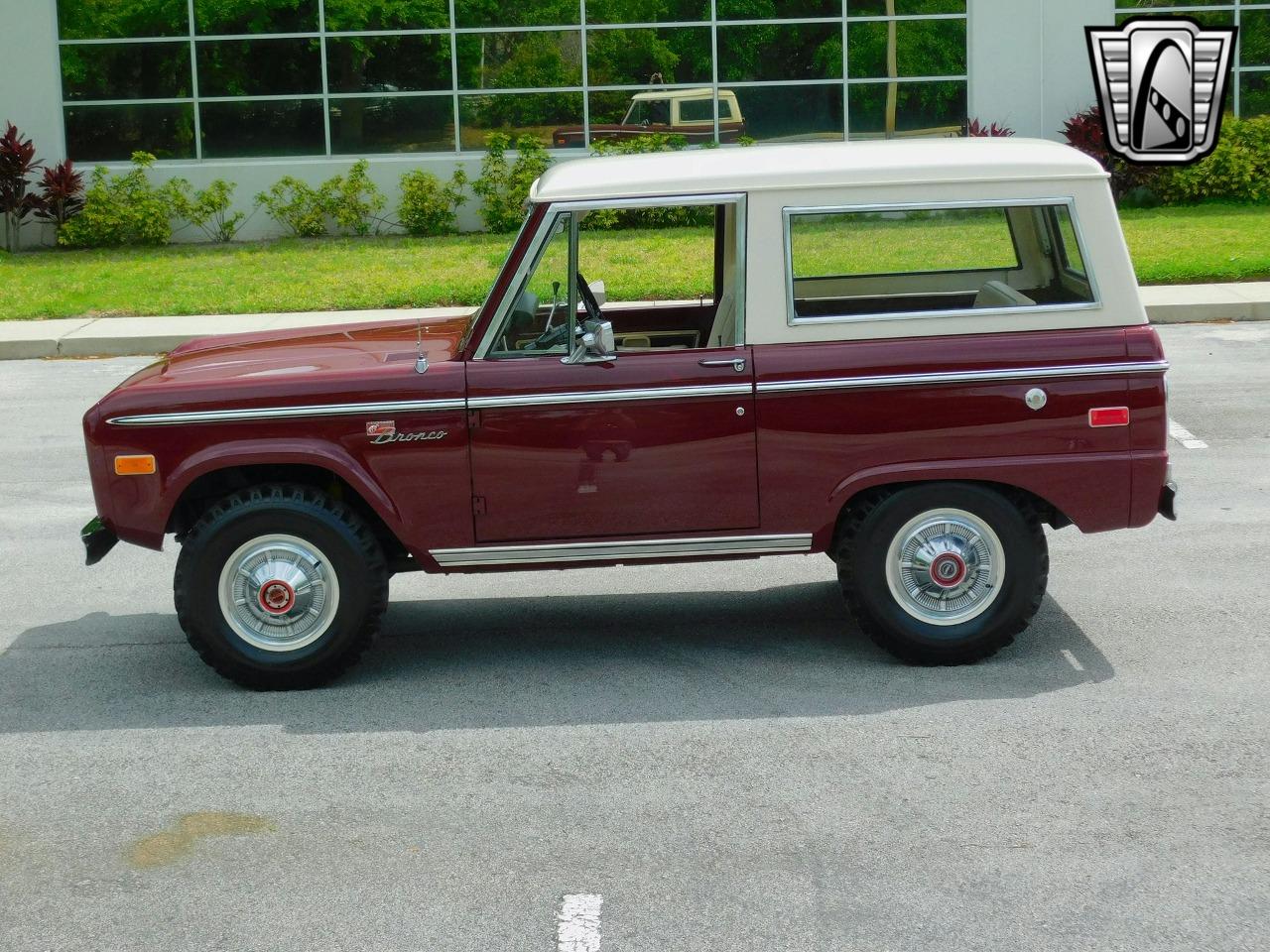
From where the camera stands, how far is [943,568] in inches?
254

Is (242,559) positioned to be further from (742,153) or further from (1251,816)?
(1251,816)

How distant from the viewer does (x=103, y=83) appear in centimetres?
2439

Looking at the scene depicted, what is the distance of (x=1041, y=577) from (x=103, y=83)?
21060mm

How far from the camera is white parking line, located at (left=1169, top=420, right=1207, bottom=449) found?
34.7 feet

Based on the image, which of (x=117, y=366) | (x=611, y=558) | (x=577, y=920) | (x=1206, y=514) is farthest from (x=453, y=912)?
(x=117, y=366)

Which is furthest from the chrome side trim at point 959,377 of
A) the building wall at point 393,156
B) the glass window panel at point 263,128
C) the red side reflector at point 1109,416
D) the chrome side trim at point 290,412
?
the glass window panel at point 263,128

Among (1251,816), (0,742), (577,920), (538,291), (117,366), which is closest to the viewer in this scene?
(577,920)

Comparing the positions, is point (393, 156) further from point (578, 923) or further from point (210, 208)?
point (578, 923)

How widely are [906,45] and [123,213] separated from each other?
11319 mm

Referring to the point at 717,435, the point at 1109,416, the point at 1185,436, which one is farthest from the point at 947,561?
the point at 1185,436

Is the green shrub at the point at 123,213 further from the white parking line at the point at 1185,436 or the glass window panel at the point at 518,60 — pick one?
the white parking line at the point at 1185,436

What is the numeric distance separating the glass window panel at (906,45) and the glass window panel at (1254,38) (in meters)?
4.17

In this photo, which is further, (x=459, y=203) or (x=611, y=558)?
(x=459, y=203)

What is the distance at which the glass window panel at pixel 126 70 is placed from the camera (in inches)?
957
